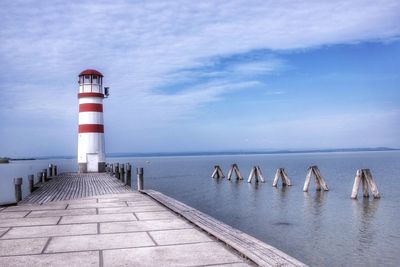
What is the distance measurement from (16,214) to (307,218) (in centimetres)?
1458

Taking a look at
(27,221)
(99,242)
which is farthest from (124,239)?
(27,221)

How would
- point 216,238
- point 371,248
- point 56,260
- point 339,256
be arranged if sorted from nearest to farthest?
point 56,260
point 216,238
point 339,256
point 371,248

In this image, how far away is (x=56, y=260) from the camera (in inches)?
257

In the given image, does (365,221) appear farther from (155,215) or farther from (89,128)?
(89,128)

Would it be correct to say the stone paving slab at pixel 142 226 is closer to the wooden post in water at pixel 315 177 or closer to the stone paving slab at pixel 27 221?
the stone paving slab at pixel 27 221

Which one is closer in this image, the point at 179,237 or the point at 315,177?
the point at 179,237

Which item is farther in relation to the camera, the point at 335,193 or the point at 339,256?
the point at 335,193

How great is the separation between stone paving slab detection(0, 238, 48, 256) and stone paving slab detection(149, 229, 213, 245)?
221cm

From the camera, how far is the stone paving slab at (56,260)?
248 inches

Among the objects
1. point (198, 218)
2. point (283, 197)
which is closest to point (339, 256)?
point (198, 218)

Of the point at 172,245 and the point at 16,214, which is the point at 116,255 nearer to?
the point at 172,245

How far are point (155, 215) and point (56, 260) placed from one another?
4564 millimetres

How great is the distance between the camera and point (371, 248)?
14031 mm

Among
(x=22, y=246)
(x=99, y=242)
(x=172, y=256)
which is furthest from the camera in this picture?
(x=99, y=242)
